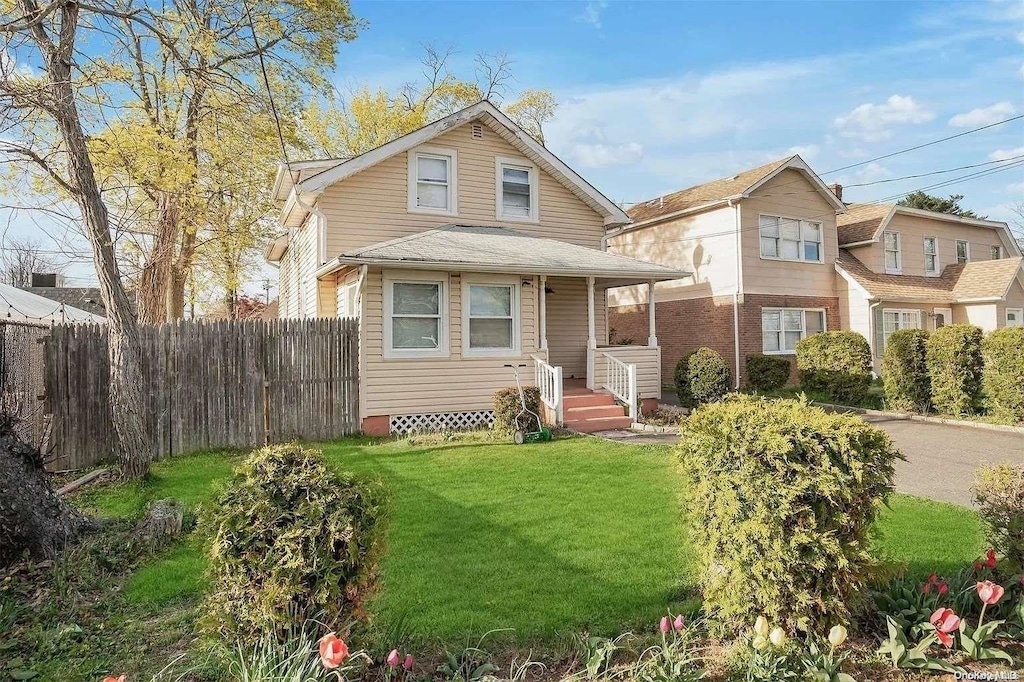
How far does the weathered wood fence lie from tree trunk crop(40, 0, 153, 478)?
132 cm

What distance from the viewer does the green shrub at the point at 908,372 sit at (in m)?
13.1

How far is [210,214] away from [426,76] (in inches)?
569

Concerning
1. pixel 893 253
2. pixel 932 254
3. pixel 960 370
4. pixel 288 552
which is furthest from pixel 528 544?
pixel 932 254

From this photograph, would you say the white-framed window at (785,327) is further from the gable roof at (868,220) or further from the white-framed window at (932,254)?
the white-framed window at (932,254)

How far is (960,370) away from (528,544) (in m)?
12.2

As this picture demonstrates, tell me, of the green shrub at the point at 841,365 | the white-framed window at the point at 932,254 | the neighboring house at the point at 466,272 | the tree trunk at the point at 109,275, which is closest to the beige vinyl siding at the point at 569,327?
the neighboring house at the point at 466,272

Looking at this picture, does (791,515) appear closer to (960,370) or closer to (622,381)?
(622,381)

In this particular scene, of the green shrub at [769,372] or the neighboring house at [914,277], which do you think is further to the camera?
the neighboring house at [914,277]

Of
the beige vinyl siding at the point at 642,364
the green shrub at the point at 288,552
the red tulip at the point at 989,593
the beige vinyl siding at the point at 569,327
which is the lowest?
the red tulip at the point at 989,593

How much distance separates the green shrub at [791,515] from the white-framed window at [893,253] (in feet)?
69.4

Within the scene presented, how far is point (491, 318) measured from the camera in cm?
1195

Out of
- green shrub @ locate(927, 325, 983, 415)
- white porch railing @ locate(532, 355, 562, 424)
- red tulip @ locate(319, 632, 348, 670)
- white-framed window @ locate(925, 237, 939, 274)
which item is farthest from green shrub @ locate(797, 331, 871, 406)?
red tulip @ locate(319, 632, 348, 670)

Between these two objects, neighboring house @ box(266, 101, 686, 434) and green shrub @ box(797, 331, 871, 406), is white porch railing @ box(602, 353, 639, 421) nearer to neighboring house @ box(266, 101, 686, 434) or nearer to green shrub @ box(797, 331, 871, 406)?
neighboring house @ box(266, 101, 686, 434)

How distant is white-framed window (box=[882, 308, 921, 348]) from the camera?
64.4 feet
